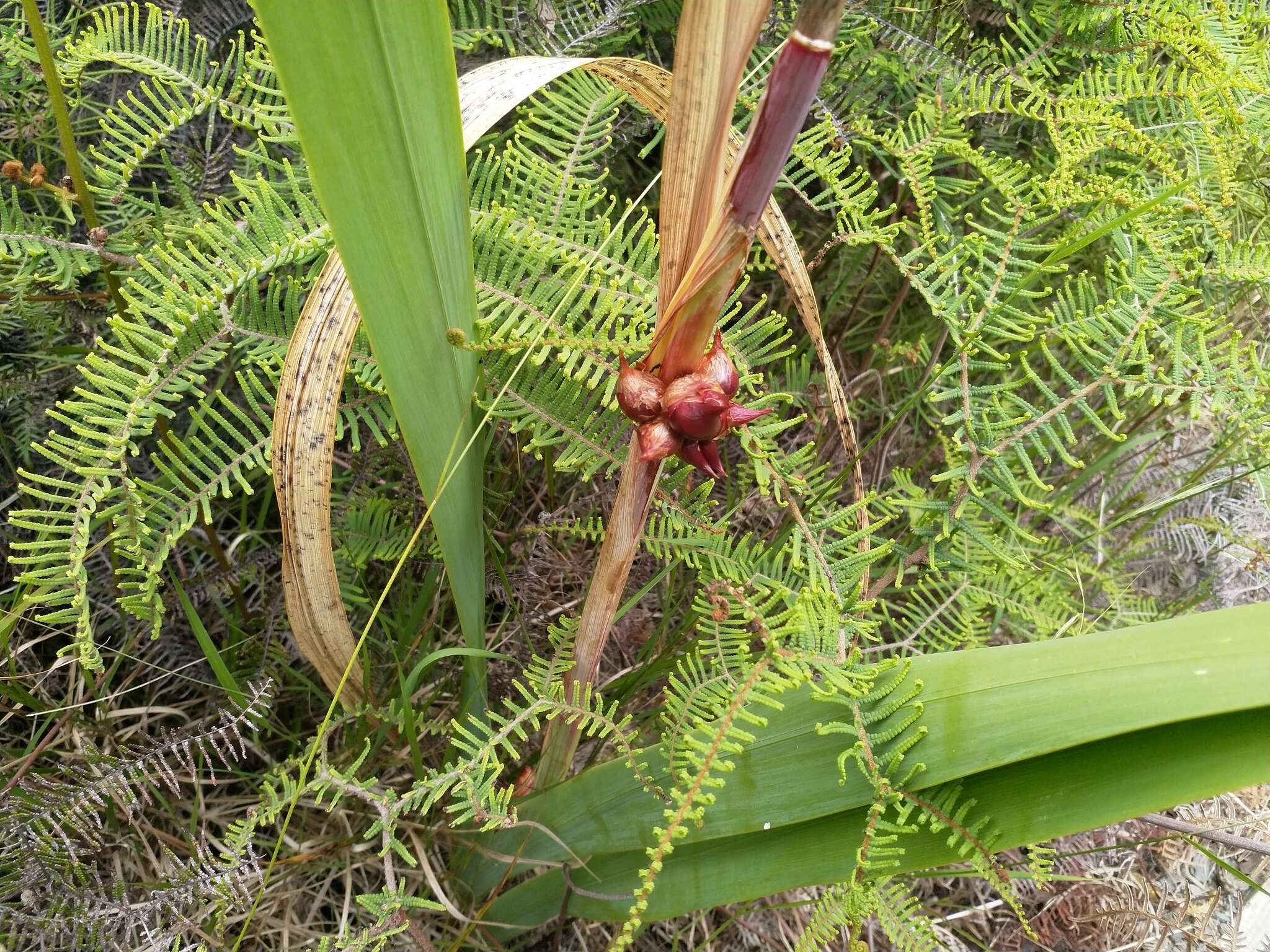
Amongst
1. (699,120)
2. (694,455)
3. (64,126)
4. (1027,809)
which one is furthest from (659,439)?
(64,126)

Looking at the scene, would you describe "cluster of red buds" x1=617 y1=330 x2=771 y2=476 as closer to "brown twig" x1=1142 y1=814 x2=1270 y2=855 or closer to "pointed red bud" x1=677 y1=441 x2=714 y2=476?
"pointed red bud" x1=677 y1=441 x2=714 y2=476

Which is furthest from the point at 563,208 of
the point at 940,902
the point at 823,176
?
the point at 940,902

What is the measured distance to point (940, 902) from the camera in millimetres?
1078

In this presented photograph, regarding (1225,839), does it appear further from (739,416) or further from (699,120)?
(699,120)

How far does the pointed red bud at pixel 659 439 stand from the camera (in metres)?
0.45

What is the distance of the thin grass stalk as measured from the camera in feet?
1.12

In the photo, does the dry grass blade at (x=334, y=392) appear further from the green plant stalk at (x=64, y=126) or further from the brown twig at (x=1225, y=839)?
the brown twig at (x=1225, y=839)

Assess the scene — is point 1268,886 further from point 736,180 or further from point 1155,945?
point 736,180

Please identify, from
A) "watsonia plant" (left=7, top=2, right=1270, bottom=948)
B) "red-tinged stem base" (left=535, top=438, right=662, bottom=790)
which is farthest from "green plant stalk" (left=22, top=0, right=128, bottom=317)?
"red-tinged stem base" (left=535, top=438, right=662, bottom=790)

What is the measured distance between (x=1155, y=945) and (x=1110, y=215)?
100 cm

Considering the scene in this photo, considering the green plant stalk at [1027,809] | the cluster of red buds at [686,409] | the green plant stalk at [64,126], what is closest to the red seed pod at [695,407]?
the cluster of red buds at [686,409]

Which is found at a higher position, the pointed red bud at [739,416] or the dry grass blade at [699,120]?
the dry grass blade at [699,120]

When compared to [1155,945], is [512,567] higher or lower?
higher

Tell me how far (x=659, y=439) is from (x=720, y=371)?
5 centimetres
